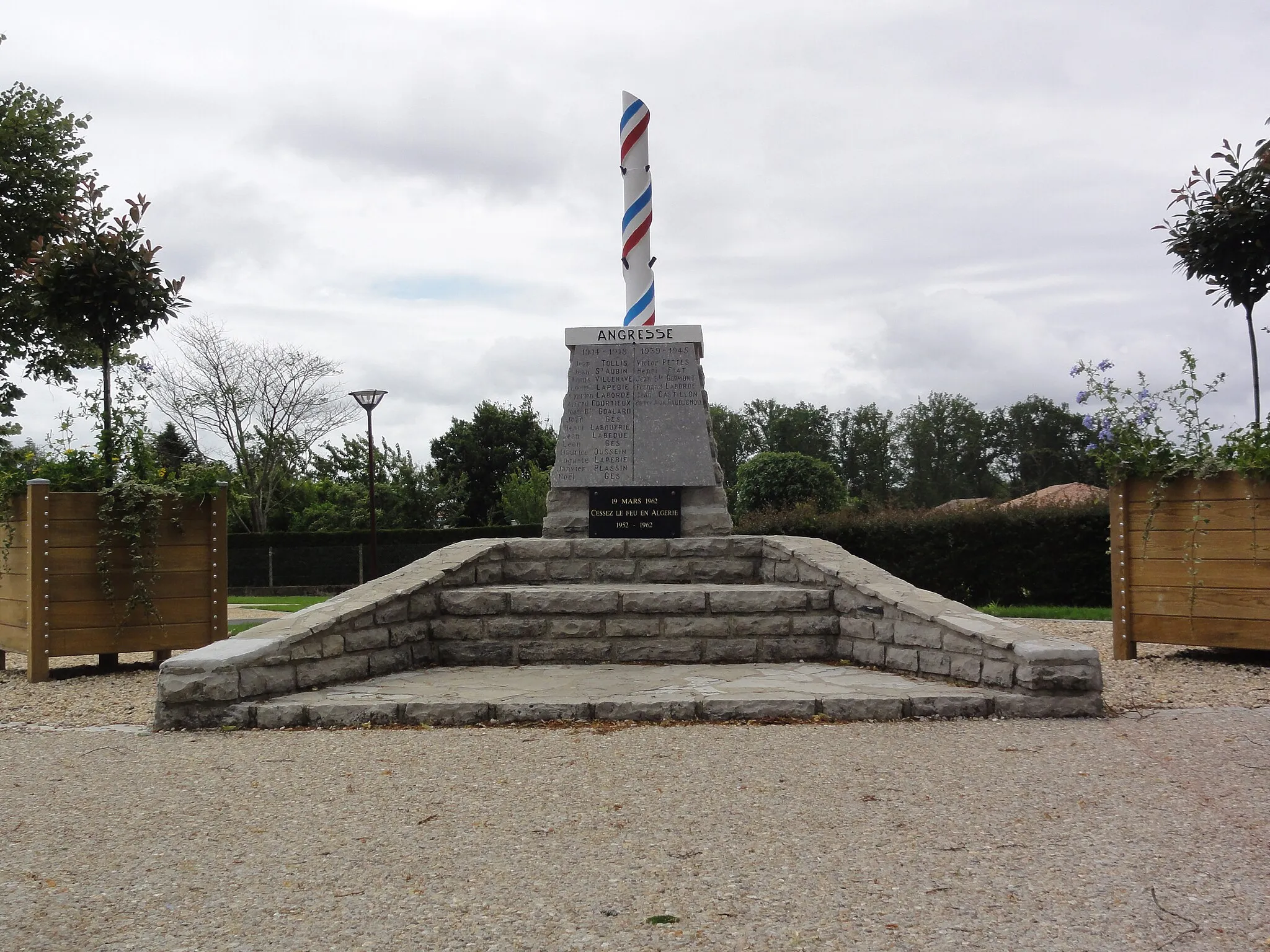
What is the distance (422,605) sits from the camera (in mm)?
6750

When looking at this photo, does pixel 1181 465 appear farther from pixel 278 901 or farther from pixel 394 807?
pixel 278 901

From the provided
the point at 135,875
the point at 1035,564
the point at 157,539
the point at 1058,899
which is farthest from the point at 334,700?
the point at 1035,564

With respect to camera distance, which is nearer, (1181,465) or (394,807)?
(394,807)

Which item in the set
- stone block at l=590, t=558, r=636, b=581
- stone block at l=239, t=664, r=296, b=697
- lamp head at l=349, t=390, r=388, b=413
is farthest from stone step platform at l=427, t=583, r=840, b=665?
lamp head at l=349, t=390, r=388, b=413

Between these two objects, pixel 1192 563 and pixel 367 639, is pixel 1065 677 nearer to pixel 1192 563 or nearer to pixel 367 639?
pixel 1192 563

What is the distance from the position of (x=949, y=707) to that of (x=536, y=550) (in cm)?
361

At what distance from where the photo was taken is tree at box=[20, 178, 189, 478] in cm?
913

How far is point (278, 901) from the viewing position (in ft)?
9.02

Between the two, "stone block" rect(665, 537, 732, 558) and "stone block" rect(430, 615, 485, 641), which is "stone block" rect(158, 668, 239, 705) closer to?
"stone block" rect(430, 615, 485, 641)

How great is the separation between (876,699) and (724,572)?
266cm

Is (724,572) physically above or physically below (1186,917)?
above

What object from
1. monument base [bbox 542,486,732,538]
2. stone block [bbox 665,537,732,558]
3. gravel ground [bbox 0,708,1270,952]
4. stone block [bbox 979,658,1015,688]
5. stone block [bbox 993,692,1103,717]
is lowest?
gravel ground [bbox 0,708,1270,952]

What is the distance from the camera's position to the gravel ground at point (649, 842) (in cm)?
255

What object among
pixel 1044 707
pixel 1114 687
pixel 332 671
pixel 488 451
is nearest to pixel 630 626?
pixel 332 671
